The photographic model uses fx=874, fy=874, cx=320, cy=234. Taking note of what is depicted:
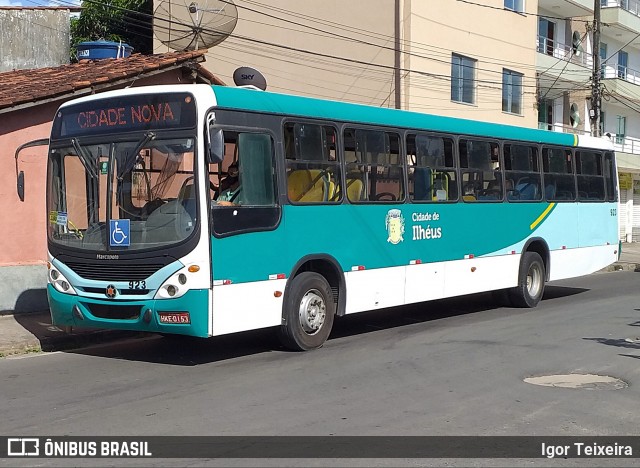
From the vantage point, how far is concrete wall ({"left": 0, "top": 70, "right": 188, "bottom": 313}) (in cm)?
1439

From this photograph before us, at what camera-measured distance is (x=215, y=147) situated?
9.70m

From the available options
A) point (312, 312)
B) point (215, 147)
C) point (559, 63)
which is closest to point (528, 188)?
point (312, 312)

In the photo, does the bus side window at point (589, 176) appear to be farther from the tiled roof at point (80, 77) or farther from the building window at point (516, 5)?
the building window at point (516, 5)

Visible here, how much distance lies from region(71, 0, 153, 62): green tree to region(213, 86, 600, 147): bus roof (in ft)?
70.4

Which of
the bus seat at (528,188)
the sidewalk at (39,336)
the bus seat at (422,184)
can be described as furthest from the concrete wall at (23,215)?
the bus seat at (528,188)

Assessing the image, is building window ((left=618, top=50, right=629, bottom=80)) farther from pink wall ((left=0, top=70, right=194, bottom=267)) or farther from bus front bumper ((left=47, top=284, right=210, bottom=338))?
bus front bumper ((left=47, top=284, right=210, bottom=338))

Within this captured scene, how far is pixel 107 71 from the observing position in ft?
53.2

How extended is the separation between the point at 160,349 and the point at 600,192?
10790 mm

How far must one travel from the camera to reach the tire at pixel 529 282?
1591 cm

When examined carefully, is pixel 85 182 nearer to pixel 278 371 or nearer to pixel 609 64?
pixel 278 371

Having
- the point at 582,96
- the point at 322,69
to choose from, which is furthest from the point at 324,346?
the point at 582,96

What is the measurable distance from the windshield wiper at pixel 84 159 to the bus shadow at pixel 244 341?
7.63 feet

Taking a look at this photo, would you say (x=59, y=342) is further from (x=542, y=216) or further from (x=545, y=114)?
(x=545, y=114)

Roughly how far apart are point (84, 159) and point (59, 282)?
1.53 meters
